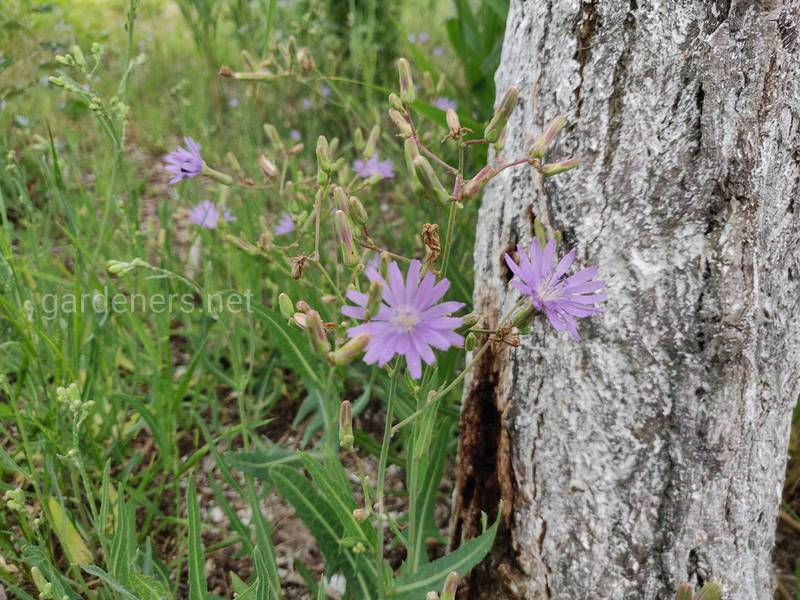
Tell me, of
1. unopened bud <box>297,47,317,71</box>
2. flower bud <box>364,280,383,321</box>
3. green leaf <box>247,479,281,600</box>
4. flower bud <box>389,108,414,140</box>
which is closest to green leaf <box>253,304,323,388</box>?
green leaf <box>247,479,281,600</box>

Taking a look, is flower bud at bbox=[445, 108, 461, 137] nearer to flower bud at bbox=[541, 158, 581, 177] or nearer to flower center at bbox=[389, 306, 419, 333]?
flower bud at bbox=[541, 158, 581, 177]

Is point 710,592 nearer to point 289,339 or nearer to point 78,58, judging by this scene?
point 289,339

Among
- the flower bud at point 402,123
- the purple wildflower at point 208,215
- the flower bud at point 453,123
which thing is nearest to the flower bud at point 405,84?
the flower bud at point 402,123

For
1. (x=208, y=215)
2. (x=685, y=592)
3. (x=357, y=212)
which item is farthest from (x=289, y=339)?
(x=208, y=215)

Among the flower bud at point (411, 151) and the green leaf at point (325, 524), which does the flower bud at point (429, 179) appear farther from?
the green leaf at point (325, 524)

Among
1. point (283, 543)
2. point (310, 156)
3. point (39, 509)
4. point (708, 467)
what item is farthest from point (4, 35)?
point (708, 467)
